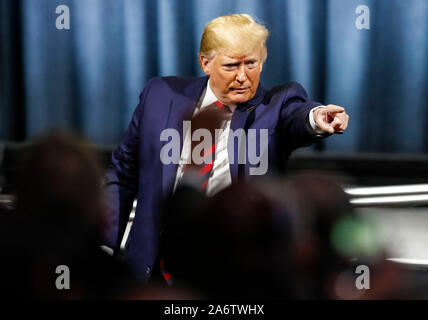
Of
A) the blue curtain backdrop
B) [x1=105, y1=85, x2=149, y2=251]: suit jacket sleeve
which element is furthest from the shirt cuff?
the blue curtain backdrop

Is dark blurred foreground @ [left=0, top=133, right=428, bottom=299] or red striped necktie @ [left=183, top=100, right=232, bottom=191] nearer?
dark blurred foreground @ [left=0, top=133, right=428, bottom=299]

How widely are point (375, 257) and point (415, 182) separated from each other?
4.27 ft

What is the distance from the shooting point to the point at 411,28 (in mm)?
1562

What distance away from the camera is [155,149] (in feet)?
2.74

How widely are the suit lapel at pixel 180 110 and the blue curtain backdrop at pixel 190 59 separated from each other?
0.58 metres

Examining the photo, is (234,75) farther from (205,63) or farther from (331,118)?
(331,118)

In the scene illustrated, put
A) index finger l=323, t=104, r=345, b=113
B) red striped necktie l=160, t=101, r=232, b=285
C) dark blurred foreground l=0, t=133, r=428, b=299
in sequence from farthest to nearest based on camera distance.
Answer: red striped necktie l=160, t=101, r=232, b=285 < index finger l=323, t=104, r=345, b=113 < dark blurred foreground l=0, t=133, r=428, b=299

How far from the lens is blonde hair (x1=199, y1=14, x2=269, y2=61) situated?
82 cm

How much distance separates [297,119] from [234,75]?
0.42ft

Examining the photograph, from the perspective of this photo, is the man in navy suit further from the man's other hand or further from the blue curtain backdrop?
the blue curtain backdrop

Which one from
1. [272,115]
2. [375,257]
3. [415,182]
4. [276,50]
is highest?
[276,50]
